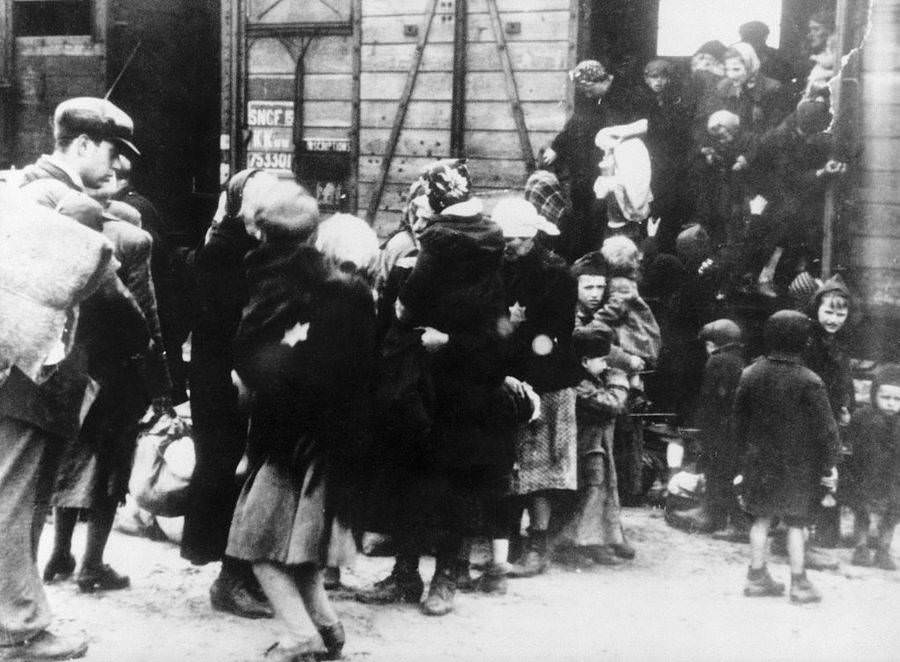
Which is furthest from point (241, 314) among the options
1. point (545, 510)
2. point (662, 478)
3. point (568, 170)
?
point (568, 170)

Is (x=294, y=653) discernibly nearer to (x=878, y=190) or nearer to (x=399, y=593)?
(x=399, y=593)

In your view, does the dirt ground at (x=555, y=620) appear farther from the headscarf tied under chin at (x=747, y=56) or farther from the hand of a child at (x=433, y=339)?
the headscarf tied under chin at (x=747, y=56)

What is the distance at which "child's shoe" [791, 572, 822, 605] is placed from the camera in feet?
16.3

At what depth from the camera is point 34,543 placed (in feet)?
13.3

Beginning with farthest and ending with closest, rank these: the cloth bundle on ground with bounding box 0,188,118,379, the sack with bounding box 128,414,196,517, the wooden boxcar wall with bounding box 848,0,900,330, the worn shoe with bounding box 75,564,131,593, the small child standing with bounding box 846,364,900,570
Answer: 1. the wooden boxcar wall with bounding box 848,0,900,330
2. the small child standing with bounding box 846,364,900,570
3. the sack with bounding box 128,414,196,517
4. the worn shoe with bounding box 75,564,131,593
5. the cloth bundle on ground with bounding box 0,188,118,379

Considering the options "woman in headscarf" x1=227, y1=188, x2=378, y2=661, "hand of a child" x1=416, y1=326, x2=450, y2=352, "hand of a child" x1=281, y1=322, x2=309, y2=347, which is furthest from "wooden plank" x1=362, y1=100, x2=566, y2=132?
"hand of a child" x1=281, y1=322, x2=309, y2=347

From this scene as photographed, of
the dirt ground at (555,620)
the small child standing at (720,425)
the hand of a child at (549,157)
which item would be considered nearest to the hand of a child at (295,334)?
the dirt ground at (555,620)

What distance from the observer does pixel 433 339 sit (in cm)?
454

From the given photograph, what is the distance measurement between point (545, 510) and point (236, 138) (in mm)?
5660

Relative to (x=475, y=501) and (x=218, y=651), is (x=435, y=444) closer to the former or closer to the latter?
(x=475, y=501)

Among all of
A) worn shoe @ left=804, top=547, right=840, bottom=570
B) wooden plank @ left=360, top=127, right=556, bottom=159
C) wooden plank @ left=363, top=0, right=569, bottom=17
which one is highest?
wooden plank @ left=363, top=0, right=569, bottom=17

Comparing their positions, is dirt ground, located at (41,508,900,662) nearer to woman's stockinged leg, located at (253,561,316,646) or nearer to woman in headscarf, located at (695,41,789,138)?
woman's stockinged leg, located at (253,561,316,646)

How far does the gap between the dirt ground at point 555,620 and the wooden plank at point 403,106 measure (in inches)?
166

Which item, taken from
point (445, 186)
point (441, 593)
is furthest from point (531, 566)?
point (445, 186)
